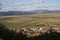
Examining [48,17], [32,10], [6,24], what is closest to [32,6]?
[32,10]

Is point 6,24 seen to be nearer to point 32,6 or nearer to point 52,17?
point 32,6

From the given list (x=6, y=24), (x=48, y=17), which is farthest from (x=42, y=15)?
(x=6, y=24)

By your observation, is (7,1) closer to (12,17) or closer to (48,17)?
(12,17)

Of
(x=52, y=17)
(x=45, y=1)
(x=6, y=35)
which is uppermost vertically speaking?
(x=45, y=1)

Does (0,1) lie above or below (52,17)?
above

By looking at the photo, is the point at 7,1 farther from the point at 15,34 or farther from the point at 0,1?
the point at 15,34

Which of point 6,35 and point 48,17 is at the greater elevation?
point 48,17
